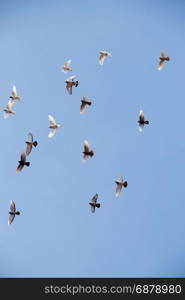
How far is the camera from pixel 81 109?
35750 mm

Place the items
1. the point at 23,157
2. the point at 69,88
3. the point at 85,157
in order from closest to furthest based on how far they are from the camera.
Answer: the point at 23,157 < the point at 85,157 < the point at 69,88

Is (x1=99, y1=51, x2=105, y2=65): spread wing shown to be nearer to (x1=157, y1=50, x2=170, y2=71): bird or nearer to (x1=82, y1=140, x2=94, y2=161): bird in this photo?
(x1=157, y1=50, x2=170, y2=71): bird

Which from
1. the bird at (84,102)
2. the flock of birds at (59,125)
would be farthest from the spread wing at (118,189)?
the bird at (84,102)

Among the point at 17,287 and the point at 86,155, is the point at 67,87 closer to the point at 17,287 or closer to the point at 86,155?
the point at 86,155

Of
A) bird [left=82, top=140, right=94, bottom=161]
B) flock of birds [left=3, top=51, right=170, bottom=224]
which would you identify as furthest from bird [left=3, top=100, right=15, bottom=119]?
bird [left=82, top=140, right=94, bottom=161]

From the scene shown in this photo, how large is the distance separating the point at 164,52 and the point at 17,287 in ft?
48.9

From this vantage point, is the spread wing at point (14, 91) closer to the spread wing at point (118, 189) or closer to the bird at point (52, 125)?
the bird at point (52, 125)

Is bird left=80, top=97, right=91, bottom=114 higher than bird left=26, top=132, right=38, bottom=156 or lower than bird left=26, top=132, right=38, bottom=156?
higher

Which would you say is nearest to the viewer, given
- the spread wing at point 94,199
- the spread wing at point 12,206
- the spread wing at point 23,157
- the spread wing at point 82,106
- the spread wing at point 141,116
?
the spread wing at point 23,157

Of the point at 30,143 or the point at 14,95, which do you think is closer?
the point at 30,143

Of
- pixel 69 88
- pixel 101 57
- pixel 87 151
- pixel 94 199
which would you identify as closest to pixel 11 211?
pixel 94 199

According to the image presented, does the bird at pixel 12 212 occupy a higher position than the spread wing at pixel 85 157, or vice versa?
the spread wing at pixel 85 157

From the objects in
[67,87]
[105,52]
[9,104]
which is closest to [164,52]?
[105,52]

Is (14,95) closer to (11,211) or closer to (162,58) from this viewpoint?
(11,211)
